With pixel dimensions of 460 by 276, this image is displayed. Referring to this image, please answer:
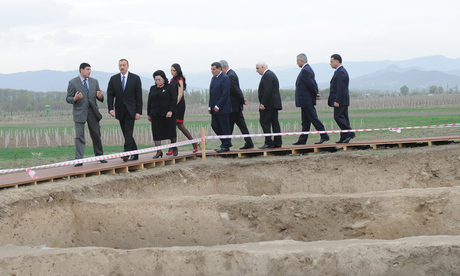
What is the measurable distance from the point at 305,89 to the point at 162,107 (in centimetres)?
340

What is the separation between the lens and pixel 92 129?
9.74 metres

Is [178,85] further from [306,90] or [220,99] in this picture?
[306,90]

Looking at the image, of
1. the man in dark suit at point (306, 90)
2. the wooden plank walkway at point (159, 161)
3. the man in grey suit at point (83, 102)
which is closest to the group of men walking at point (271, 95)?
the man in dark suit at point (306, 90)

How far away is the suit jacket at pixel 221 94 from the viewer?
34.2 feet

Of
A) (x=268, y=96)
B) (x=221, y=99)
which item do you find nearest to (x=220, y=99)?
(x=221, y=99)

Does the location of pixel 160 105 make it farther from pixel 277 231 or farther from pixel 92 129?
pixel 277 231

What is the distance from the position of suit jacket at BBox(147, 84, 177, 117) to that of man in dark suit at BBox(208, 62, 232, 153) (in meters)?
0.96

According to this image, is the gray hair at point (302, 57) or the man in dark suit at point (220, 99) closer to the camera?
the man in dark suit at point (220, 99)

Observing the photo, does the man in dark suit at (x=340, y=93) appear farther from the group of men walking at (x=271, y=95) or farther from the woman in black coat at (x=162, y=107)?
the woman in black coat at (x=162, y=107)

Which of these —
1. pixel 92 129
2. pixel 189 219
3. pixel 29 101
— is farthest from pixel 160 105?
pixel 29 101

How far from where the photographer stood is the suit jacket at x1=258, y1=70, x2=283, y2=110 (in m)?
10.6

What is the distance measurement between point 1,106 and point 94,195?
83794 millimetres

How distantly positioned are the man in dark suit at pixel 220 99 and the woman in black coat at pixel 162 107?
100cm

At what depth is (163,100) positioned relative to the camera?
10.0 metres
